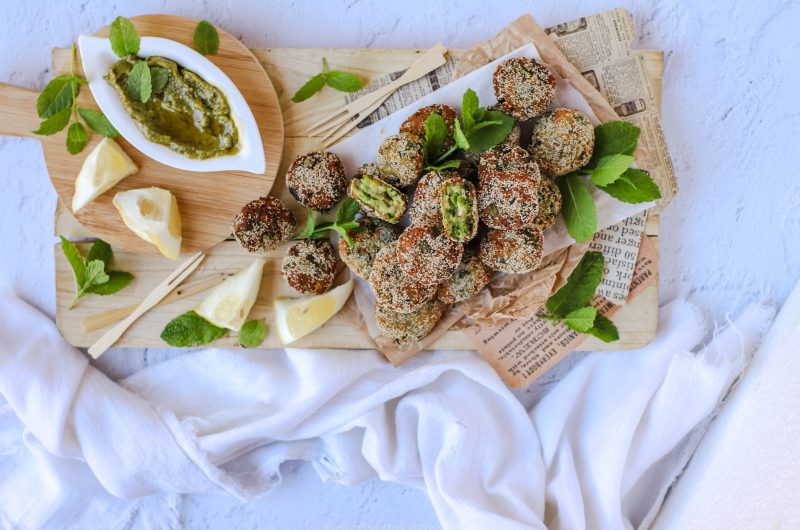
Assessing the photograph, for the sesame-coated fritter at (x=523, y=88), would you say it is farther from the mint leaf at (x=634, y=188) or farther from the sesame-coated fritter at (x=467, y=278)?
the sesame-coated fritter at (x=467, y=278)

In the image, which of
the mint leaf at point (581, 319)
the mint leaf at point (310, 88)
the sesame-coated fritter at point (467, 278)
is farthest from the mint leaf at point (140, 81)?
the mint leaf at point (581, 319)

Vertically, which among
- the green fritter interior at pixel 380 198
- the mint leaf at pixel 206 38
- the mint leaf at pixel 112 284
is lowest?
the mint leaf at pixel 112 284

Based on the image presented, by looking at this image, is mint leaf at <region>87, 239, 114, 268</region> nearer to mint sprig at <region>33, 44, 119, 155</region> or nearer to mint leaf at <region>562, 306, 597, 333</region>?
mint sprig at <region>33, 44, 119, 155</region>

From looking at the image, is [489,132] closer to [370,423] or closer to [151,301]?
[370,423]

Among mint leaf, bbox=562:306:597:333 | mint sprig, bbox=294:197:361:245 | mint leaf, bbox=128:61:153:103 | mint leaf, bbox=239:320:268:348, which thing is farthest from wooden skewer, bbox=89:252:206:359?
mint leaf, bbox=562:306:597:333

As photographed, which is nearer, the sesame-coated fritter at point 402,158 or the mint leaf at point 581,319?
the sesame-coated fritter at point 402,158

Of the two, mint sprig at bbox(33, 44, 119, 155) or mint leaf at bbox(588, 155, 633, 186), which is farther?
mint sprig at bbox(33, 44, 119, 155)

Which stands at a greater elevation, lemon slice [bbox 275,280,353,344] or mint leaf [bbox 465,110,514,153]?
mint leaf [bbox 465,110,514,153]
